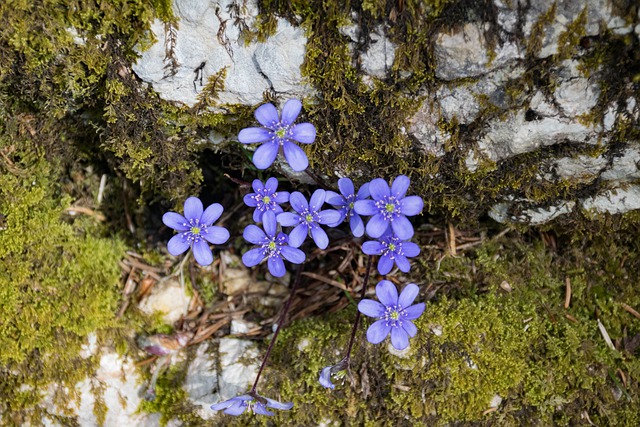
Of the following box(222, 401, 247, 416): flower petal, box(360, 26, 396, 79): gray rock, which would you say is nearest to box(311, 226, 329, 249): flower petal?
box(360, 26, 396, 79): gray rock

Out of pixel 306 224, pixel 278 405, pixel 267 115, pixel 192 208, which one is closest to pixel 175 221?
pixel 192 208

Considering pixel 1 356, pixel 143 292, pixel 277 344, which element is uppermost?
pixel 143 292

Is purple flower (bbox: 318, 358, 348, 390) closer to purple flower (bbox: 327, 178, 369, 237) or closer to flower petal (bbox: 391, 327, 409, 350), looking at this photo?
flower petal (bbox: 391, 327, 409, 350)

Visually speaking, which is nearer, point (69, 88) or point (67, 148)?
point (69, 88)

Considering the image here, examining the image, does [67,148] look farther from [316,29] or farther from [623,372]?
[623,372]

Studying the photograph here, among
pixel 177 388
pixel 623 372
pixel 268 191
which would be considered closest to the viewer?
pixel 268 191

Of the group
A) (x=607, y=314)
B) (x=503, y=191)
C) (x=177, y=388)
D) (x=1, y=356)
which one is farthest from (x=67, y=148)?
(x=607, y=314)
